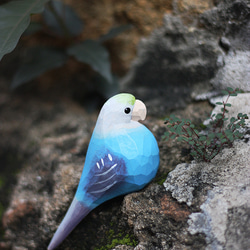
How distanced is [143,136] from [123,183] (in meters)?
0.23

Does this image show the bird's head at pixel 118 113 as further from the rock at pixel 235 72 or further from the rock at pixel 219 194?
→ the rock at pixel 235 72

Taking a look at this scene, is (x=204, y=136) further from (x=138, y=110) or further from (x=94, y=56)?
(x=94, y=56)

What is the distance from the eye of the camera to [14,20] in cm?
143

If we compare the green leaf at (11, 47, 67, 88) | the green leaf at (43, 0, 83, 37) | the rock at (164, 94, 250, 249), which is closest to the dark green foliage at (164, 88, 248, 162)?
the rock at (164, 94, 250, 249)

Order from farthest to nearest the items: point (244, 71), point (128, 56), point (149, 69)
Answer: point (128, 56)
point (149, 69)
point (244, 71)

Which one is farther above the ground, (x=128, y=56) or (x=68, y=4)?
(x=68, y=4)

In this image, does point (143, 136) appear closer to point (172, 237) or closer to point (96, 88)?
point (172, 237)

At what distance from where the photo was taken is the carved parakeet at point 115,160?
108cm

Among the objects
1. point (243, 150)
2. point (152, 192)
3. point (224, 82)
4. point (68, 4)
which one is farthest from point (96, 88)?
point (243, 150)

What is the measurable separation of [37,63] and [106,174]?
4.25 ft

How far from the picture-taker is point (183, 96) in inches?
66.8

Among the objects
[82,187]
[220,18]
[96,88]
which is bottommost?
[96,88]

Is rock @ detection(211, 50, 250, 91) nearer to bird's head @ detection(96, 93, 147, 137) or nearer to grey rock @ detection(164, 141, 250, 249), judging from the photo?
grey rock @ detection(164, 141, 250, 249)

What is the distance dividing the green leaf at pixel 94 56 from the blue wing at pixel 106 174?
2.51 ft
